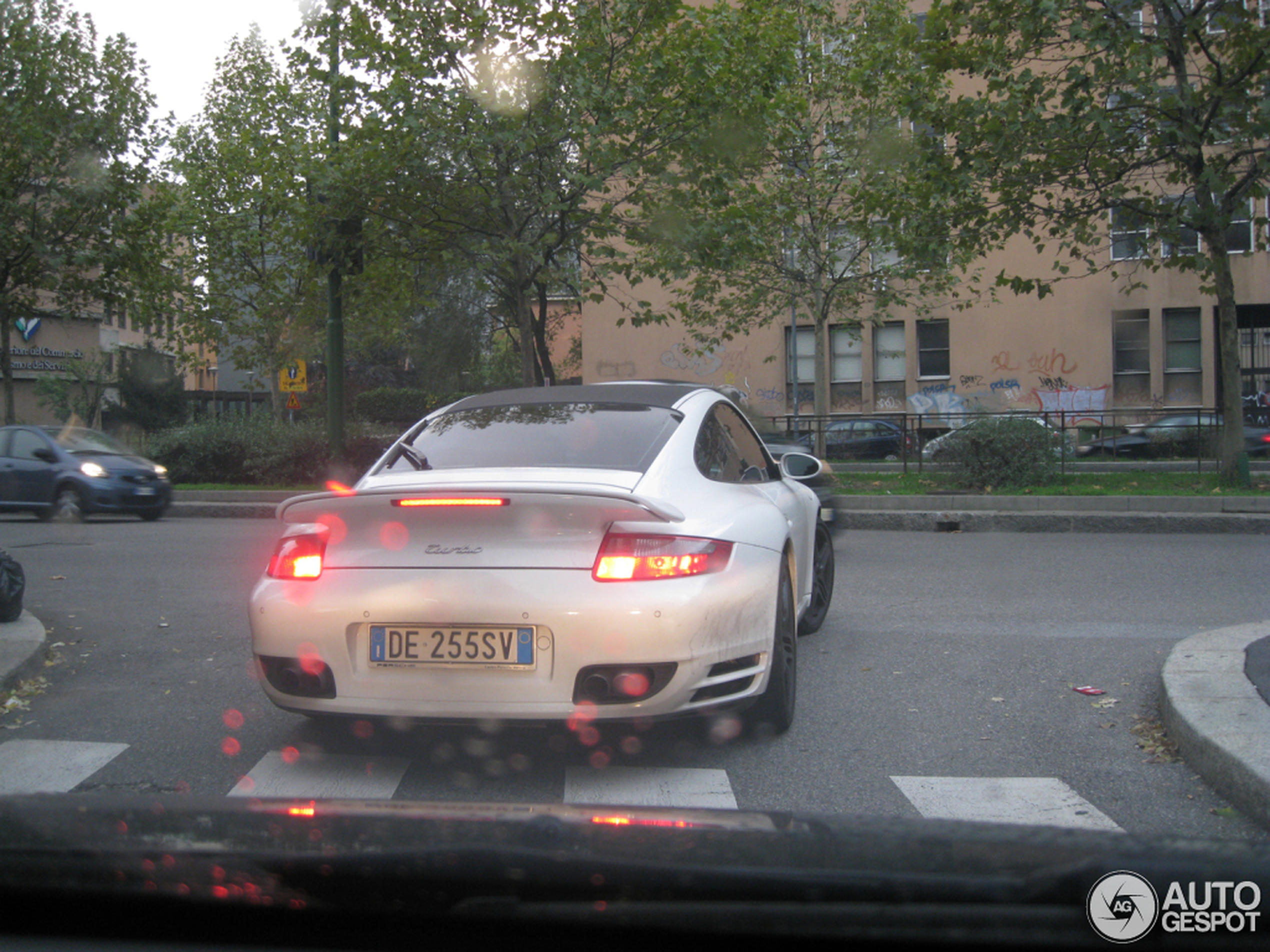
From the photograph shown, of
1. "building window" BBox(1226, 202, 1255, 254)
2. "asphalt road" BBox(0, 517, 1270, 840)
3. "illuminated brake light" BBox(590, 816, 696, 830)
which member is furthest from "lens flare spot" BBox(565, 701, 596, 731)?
"building window" BBox(1226, 202, 1255, 254)

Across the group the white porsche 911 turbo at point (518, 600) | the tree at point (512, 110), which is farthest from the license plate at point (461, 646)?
the tree at point (512, 110)

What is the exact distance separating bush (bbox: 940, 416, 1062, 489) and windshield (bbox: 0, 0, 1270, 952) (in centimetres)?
8

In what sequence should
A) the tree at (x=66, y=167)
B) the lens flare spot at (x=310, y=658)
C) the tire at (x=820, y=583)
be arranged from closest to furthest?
the lens flare spot at (x=310, y=658) → the tire at (x=820, y=583) → the tree at (x=66, y=167)

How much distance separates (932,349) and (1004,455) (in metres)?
23.5

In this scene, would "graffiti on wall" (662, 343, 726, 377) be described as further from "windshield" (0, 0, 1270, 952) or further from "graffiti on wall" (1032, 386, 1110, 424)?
"graffiti on wall" (1032, 386, 1110, 424)

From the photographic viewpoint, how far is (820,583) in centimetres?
706

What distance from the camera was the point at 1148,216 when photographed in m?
16.4

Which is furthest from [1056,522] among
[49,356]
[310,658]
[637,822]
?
[49,356]

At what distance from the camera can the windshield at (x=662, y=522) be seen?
77.0 inches

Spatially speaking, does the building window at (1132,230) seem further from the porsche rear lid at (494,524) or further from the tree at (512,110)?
the porsche rear lid at (494,524)

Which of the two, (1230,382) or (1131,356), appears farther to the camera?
(1131,356)

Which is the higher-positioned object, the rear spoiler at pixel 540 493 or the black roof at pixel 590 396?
the black roof at pixel 590 396

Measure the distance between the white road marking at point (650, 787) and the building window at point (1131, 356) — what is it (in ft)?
118

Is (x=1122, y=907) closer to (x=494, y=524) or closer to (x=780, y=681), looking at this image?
(x=494, y=524)
